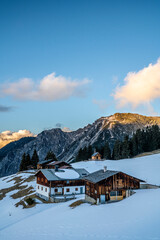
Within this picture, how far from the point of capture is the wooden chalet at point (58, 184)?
5159 centimetres

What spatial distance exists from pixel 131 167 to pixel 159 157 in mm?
14057

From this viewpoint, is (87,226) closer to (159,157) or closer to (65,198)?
(65,198)

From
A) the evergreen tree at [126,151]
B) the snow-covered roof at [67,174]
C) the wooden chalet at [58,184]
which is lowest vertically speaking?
the wooden chalet at [58,184]

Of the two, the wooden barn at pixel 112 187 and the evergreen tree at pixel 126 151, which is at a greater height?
the evergreen tree at pixel 126 151

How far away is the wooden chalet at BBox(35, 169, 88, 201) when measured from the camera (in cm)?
5159

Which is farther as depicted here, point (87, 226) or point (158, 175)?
point (158, 175)

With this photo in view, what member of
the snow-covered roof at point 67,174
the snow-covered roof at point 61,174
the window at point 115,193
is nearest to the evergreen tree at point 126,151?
the snow-covered roof at point 61,174

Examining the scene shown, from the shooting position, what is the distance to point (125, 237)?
1561 cm

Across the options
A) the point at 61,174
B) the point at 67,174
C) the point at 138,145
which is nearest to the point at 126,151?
the point at 138,145

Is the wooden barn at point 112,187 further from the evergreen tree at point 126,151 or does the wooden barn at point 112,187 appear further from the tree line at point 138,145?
the tree line at point 138,145

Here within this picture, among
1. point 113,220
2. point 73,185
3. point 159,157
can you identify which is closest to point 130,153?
point 159,157

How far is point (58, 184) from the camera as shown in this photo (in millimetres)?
52531

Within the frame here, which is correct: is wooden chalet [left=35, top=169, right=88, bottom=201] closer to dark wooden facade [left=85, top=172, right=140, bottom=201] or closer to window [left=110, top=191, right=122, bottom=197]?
dark wooden facade [left=85, top=172, right=140, bottom=201]

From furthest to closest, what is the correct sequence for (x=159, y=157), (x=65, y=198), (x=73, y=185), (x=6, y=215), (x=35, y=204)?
(x=159, y=157) → (x=73, y=185) → (x=65, y=198) → (x=35, y=204) → (x=6, y=215)
